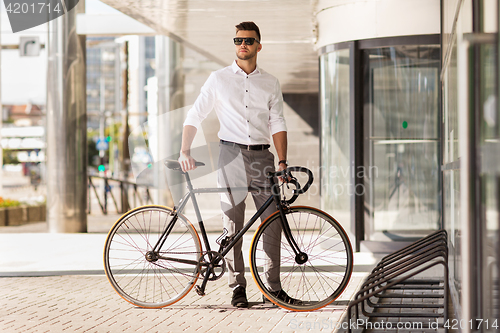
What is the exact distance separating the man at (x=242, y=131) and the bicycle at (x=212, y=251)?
12 centimetres

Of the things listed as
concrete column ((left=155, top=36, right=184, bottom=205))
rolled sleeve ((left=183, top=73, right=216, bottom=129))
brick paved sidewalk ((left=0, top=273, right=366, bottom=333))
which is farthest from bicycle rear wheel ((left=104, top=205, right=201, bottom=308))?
concrete column ((left=155, top=36, right=184, bottom=205))

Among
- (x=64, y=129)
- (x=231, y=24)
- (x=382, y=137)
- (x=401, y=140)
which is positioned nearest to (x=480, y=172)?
(x=382, y=137)

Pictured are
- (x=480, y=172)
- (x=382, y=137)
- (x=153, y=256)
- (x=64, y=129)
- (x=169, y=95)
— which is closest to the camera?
(x=480, y=172)

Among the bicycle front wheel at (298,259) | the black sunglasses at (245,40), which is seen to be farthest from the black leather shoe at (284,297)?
the black sunglasses at (245,40)

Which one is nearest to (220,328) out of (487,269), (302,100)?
(487,269)

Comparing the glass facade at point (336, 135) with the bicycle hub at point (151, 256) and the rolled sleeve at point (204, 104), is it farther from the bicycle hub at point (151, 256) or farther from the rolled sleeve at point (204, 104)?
the bicycle hub at point (151, 256)

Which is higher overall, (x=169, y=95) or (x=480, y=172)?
(x=169, y=95)

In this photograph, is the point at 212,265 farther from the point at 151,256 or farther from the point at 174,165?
the point at 174,165

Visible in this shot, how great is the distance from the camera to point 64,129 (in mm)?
10219

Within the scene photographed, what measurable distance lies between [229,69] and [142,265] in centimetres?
154

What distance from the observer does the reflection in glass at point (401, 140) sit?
7477 millimetres

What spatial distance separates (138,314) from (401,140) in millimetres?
4504

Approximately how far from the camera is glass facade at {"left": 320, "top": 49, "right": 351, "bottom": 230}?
7.58 metres

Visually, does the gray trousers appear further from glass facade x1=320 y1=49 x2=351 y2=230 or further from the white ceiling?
the white ceiling
